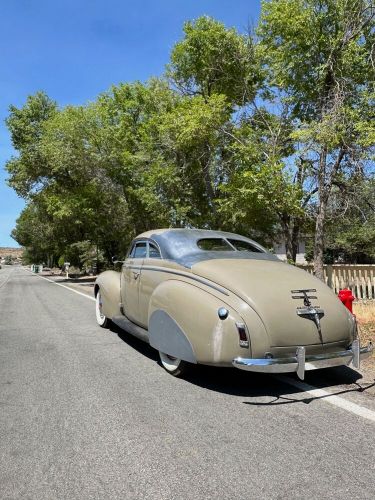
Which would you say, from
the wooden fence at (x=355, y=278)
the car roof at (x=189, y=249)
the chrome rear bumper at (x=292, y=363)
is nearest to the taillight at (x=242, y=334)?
the chrome rear bumper at (x=292, y=363)

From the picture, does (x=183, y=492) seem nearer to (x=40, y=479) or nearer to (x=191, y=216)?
(x=40, y=479)

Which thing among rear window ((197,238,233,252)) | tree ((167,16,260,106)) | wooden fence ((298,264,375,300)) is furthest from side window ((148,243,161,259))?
tree ((167,16,260,106))

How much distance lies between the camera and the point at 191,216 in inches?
838

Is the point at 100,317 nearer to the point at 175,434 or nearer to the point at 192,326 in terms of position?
the point at 192,326

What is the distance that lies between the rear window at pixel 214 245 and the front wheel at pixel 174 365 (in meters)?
1.45

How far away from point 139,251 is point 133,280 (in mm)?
522

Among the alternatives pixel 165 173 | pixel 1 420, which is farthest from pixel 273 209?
pixel 1 420

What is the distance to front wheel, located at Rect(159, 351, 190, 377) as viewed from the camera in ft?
17.2

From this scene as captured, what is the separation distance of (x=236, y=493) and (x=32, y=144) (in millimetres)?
32613

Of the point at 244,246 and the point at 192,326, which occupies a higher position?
the point at 244,246

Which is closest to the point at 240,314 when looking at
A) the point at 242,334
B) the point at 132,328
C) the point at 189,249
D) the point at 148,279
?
the point at 242,334

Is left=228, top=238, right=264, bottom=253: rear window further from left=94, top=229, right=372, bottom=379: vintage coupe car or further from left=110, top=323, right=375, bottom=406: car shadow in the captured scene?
left=110, top=323, right=375, bottom=406: car shadow

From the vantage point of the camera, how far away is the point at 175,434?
146 inches

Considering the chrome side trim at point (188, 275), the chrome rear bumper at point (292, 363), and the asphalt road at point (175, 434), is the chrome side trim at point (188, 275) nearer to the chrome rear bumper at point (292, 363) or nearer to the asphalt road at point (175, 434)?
the chrome rear bumper at point (292, 363)
